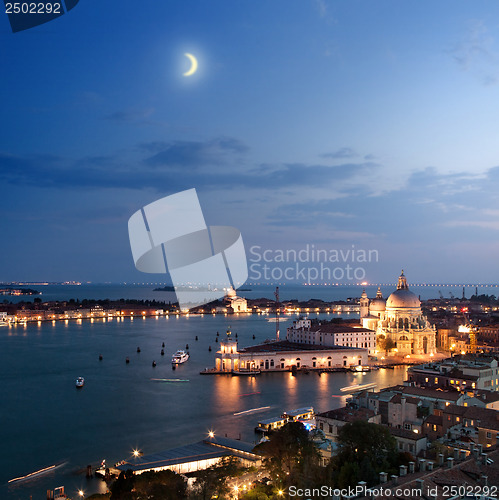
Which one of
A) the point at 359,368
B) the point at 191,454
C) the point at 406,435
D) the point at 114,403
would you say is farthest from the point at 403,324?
the point at 191,454

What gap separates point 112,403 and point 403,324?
9.44 metres

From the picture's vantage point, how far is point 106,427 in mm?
7570

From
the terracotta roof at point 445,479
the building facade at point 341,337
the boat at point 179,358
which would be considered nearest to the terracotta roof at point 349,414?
Result: the terracotta roof at point 445,479

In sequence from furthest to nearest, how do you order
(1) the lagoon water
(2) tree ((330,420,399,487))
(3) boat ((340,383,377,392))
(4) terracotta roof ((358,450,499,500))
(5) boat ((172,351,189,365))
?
(5) boat ((172,351,189,365)) < (3) boat ((340,383,377,392)) < (1) the lagoon water < (2) tree ((330,420,399,487)) < (4) terracotta roof ((358,450,499,500))

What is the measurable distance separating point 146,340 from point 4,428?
11.0 m

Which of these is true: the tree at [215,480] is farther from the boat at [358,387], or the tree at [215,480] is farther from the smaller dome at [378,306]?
the smaller dome at [378,306]

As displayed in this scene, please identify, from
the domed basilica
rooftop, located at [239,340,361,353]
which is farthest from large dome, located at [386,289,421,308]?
rooftop, located at [239,340,361,353]

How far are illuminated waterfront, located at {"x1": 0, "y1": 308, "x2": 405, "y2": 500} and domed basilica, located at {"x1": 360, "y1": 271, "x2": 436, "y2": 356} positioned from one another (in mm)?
2865

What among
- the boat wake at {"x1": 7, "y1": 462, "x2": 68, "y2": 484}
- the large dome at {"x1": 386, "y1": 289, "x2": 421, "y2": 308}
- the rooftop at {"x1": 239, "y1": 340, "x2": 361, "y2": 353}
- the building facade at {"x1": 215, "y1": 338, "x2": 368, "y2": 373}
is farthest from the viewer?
the large dome at {"x1": 386, "y1": 289, "x2": 421, "y2": 308}

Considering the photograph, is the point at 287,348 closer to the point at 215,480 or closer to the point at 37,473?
the point at 37,473

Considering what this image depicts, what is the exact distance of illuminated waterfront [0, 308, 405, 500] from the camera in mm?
6352

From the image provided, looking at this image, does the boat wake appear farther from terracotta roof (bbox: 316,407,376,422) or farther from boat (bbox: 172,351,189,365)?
boat (bbox: 172,351,189,365)

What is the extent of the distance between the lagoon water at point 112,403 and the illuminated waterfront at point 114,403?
0.05ft

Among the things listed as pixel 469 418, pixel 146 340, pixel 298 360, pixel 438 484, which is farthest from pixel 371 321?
pixel 438 484
